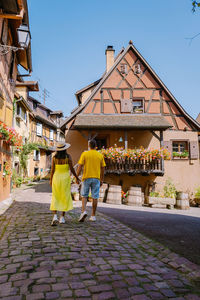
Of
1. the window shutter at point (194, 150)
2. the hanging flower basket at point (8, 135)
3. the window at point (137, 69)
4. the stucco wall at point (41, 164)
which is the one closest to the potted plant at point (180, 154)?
the window shutter at point (194, 150)

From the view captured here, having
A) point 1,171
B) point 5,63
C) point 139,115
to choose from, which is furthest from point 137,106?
point 1,171

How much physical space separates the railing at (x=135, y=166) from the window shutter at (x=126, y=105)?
3.12 m

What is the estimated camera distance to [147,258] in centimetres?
313

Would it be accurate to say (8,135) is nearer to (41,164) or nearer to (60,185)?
(60,185)

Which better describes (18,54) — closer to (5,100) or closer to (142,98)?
(5,100)

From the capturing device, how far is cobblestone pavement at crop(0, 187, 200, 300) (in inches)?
83.4

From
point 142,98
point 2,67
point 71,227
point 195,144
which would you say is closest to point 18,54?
point 2,67

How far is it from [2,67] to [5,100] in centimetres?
109

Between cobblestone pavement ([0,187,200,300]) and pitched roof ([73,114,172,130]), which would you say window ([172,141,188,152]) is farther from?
cobblestone pavement ([0,187,200,300])

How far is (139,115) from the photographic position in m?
13.1

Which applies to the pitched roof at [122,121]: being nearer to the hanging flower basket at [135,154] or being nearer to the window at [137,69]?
the hanging flower basket at [135,154]

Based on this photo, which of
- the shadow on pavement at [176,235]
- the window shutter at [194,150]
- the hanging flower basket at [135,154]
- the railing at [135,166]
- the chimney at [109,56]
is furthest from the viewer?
the chimney at [109,56]

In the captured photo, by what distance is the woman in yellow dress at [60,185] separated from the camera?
181 inches

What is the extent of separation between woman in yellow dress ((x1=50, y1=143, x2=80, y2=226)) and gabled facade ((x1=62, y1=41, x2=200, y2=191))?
781 cm
